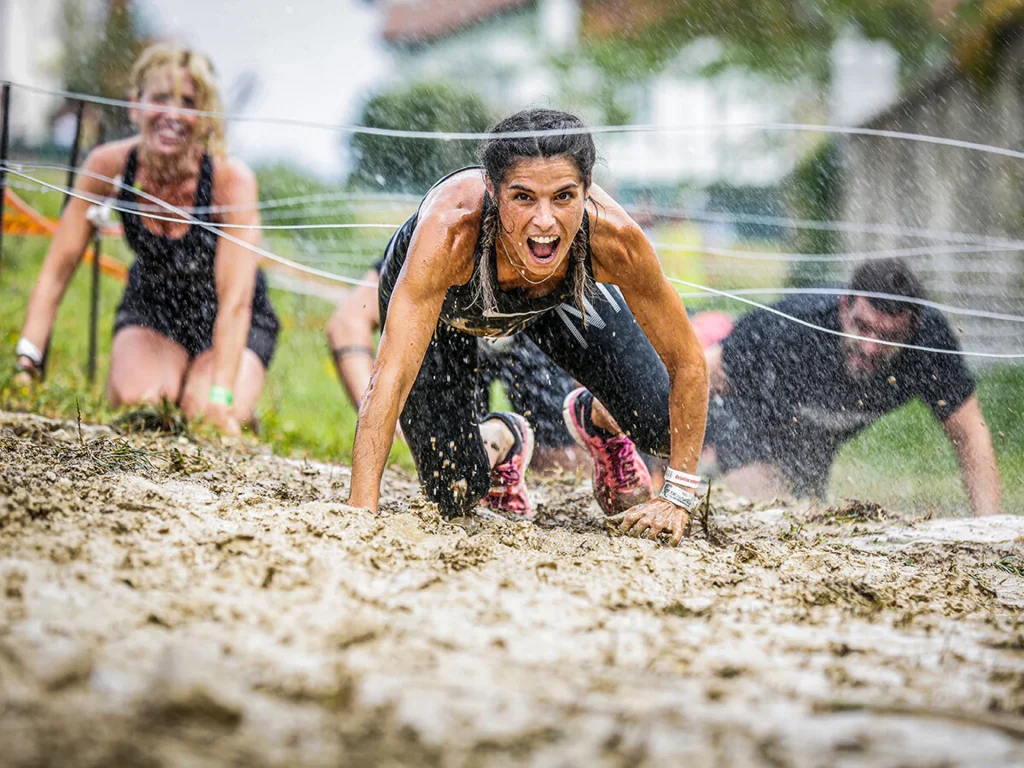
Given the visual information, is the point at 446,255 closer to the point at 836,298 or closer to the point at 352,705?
the point at 352,705

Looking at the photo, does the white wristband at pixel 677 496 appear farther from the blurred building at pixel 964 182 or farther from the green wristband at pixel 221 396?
the blurred building at pixel 964 182

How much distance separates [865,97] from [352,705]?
2104 cm

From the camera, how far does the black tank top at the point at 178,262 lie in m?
5.23

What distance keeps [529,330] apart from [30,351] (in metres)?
2.91

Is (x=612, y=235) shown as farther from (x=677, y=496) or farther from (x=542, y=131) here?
(x=677, y=496)

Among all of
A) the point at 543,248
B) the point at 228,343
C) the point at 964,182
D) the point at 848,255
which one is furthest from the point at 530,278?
the point at 964,182

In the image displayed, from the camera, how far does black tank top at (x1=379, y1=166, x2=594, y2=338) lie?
3.29m

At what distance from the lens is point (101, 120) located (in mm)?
6219

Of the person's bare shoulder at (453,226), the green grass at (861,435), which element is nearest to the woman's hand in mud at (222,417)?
the green grass at (861,435)

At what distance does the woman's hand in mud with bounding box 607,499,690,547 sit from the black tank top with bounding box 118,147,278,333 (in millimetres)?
2991

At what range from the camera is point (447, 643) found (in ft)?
6.39

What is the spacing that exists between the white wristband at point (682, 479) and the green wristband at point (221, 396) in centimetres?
255

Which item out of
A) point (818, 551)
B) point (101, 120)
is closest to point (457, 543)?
point (818, 551)

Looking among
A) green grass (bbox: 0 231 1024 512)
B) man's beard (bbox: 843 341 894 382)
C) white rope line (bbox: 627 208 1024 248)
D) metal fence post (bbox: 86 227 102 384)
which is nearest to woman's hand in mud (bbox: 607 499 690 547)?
green grass (bbox: 0 231 1024 512)
